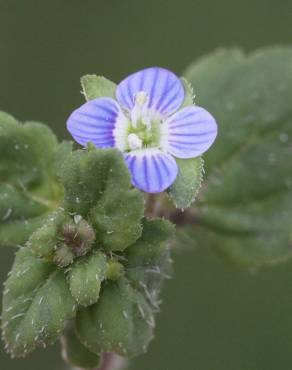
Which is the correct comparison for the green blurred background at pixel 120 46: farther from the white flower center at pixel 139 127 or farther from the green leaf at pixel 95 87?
the green leaf at pixel 95 87

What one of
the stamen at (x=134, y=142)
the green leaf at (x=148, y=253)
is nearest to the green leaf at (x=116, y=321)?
the green leaf at (x=148, y=253)

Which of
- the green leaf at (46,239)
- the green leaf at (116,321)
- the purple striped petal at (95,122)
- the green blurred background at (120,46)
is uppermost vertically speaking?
the purple striped petal at (95,122)

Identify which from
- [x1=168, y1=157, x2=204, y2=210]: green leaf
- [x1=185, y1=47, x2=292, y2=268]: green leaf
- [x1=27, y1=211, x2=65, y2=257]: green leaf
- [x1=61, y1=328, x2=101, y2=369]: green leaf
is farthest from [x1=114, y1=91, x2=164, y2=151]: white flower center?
[x1=185, y1=47, x2=292, y2=268]: green leaf

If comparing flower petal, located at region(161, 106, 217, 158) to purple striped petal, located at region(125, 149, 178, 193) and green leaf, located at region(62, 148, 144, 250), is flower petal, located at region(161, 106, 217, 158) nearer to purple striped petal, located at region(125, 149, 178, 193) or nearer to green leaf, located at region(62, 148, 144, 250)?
purple striped petal, located at region(125, 149, 178, 193)

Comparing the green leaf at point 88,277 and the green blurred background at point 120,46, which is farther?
the green blurred background at point 120,46

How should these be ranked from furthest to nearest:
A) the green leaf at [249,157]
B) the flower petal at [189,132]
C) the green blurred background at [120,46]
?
the green blurred background at [120,46] < the green leaf at [249,157] < the flower petal at [189,132]

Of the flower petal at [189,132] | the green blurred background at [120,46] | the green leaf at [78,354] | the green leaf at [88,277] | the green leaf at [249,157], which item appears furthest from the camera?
the green blurred background at [120,46]
